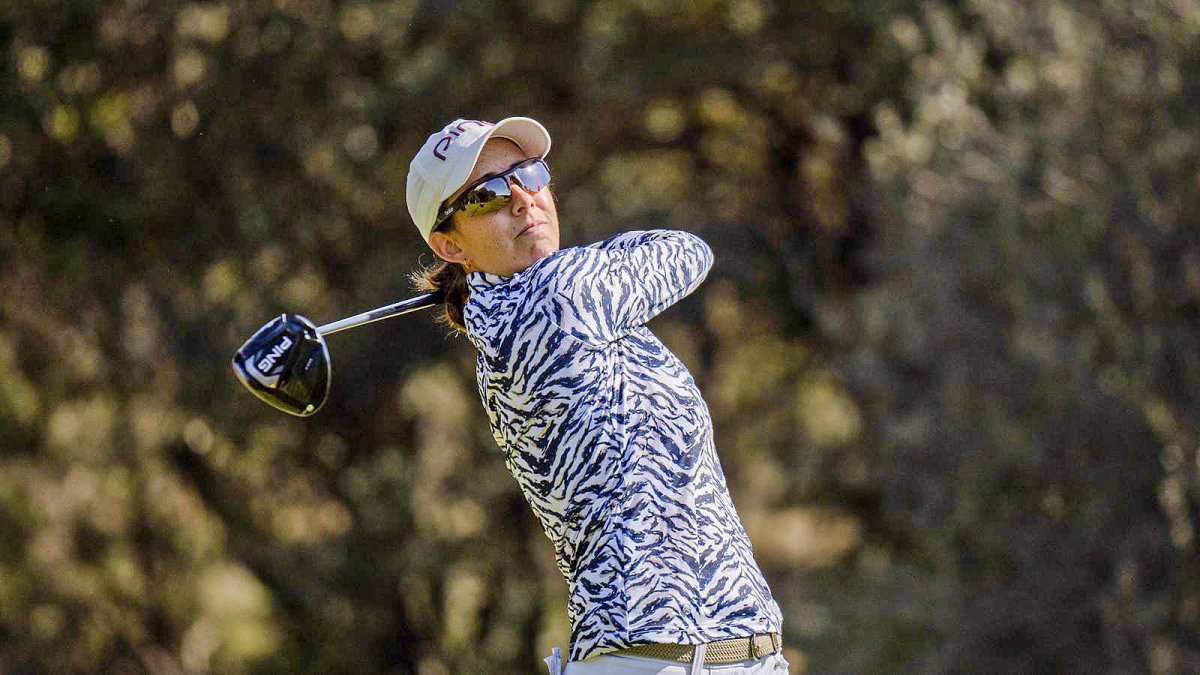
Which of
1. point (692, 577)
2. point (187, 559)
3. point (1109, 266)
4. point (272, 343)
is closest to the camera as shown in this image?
point (692, 577)

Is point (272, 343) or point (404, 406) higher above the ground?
point (272, 343)

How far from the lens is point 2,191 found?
354 inches

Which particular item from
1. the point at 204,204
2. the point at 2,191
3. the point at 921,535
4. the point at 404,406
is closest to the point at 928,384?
the point at 921,535

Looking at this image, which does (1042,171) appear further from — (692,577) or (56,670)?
(692,577)

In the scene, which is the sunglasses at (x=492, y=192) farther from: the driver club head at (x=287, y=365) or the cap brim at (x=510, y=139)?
the driver club head at (x=287, y=365)

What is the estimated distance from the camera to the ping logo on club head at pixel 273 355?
2.71 meters

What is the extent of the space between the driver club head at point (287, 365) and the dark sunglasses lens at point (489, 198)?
39cm

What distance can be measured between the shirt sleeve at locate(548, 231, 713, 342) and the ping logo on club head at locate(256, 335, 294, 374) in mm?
570

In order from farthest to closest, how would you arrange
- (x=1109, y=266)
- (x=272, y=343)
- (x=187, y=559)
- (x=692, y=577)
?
(x=187, y=559) → (x=1109, y=266) → (x=272, y=343) → (x=692, y=577)

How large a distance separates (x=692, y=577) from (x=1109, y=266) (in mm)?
6956

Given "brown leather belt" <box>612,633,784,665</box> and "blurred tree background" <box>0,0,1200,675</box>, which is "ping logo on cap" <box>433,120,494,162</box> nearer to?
"brown leather belt" <box>612,633,784,665</box>

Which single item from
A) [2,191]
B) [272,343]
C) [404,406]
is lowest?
[404,406]

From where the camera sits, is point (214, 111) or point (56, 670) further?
point (56, 670)

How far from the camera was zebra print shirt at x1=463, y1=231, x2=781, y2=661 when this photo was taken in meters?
2.35
